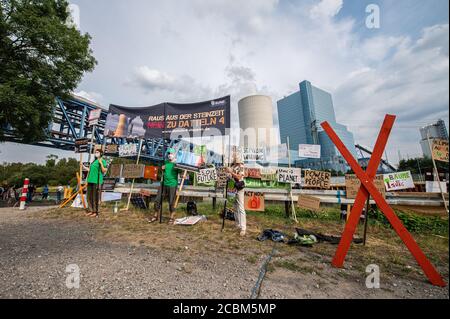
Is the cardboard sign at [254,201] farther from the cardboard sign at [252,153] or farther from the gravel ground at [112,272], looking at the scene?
the cardboard sign at [252,153]

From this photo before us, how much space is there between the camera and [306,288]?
7.06 feet

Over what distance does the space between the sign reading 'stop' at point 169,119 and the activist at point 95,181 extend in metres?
2.54

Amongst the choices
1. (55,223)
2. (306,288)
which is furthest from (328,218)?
(55,223)

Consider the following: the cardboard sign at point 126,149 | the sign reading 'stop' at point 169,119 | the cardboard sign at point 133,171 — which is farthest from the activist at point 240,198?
the cardboard sign at point 126,149

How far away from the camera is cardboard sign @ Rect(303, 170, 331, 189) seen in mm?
6656

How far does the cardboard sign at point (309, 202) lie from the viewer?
5.55m

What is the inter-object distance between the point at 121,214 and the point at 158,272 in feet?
15.2

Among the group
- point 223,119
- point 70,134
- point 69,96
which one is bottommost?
point 223,119

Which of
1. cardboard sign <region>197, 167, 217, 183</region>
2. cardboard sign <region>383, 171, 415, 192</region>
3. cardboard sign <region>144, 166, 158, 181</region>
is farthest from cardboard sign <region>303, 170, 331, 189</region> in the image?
cardboard sign <region>144, 166, 158, 181</region>

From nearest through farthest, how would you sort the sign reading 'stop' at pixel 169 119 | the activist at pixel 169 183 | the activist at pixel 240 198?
the activist at pixel 240 198, the activist at pixel 169 183, the sign reading 'stop' at pixel 169 119

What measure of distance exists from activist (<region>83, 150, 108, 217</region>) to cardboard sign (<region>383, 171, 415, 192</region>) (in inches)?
378

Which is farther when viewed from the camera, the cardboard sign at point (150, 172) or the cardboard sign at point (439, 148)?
the cardboard sign at point (150, 172)
